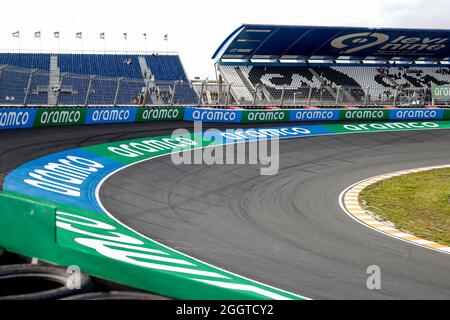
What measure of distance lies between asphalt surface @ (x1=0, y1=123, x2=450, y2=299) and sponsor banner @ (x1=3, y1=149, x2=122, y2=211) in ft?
1.50

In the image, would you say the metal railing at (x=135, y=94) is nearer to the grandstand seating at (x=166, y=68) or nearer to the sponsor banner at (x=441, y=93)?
the sponsor banner at (x=441, y=93)

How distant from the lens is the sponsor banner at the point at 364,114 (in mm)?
28766

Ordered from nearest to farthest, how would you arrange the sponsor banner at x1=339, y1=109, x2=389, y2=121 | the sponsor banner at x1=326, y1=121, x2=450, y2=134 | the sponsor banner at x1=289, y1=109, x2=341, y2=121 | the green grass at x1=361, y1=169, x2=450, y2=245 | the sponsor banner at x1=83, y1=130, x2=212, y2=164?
1. the green grass at x1=361, y1=169, x2=450, y2=245
2. the sponsor banner at x1=83, y1=130, x2=212, y2=164
3. the sponsor banner at x1=326, y1=121, x2=450, y2=134
4. the sponsor banner at x1=289, y1=109, x2=341, y2=121
5. the sponsor banner at x1=339, y1=109, x2=389, y2=121

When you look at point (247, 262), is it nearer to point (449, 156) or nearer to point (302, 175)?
point (302, 175)

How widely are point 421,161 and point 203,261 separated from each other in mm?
14622

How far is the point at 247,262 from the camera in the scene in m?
7.35

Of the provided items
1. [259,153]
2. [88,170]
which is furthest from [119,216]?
[259,153]

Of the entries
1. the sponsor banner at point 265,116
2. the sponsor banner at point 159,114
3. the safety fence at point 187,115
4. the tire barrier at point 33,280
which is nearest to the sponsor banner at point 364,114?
the safety fence at point 187,115

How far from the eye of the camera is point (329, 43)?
138ft

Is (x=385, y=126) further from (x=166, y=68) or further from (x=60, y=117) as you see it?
(x=166, y=68)

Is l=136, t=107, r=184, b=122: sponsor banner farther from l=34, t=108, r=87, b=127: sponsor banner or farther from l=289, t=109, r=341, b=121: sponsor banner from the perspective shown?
l=289, t=109, r=341, b=121: sponsor banner

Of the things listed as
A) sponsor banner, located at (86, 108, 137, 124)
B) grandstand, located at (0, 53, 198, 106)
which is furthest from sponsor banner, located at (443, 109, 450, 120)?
sponsor banner, located at (86, 108, 137, 124)

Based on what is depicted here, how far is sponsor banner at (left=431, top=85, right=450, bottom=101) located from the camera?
112 ft

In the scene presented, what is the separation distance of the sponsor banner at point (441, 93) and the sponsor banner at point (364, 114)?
21.2 ft
